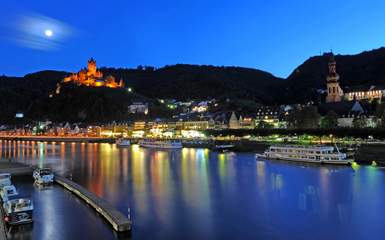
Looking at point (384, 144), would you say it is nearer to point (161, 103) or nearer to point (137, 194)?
point (137, 194)

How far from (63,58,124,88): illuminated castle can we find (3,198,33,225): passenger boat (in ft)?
464

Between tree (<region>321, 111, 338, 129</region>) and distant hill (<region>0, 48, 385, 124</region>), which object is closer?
tree (<region>321, 111, 338, 129</region>)

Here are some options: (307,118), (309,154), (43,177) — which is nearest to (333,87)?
(307,118)

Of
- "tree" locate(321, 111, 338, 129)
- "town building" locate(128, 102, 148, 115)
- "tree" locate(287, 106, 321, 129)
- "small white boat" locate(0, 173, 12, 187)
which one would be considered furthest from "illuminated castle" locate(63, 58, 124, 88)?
"small white boat" locate(0, 173, 12, 187)

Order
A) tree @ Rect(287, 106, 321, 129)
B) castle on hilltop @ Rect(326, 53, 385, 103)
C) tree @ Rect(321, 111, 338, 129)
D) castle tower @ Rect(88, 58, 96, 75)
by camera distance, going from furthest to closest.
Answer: castle tower @ Rect(88, 58, 96, 75)
castle on hilltop @ Rect(326, 53, 385, 103)
tree @ Rect(287, 106, 321, 129)
tree @ Rect(321, 111, 338, 129)

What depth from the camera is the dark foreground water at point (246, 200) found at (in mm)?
16719

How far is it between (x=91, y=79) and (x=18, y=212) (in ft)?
484

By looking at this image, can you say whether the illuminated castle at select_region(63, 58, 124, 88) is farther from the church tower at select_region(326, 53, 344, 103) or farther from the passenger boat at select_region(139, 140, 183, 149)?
the church tower at select_region(326, 53, 344, 103)

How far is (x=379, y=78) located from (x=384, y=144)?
74.6m

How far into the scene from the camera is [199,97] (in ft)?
533

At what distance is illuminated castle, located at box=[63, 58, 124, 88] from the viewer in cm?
15775

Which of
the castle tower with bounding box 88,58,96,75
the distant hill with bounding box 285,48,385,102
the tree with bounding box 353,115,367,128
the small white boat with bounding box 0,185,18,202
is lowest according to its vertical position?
the small white boat with bounding box 0,185,18,202

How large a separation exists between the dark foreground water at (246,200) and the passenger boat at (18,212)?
0.93 metres

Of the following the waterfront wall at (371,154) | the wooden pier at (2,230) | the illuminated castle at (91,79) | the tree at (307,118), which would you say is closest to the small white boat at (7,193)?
the wooden pier at (2,230)
